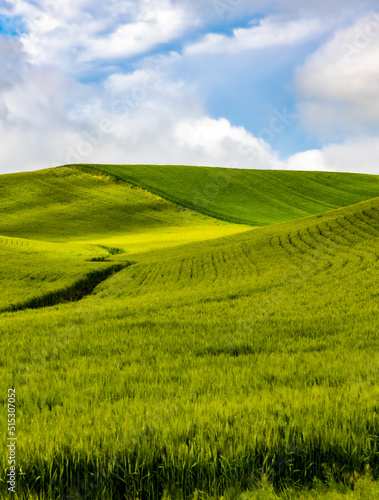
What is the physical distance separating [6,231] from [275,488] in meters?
71.2

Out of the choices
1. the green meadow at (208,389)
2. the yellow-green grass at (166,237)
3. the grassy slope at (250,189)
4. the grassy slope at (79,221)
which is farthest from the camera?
the grassy slope at (250,189)

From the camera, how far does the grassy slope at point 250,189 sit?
88.2 meters

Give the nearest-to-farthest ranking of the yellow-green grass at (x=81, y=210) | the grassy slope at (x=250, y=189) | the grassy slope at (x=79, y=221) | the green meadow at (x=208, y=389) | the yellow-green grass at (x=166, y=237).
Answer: the green meadow at (x=208, y=389) → the grassy slope at (x=79, y=221) → the yellow-green grass at (x=166, y=237) → the yellow-green grass at (x=81, y=210) → the grassy slope at (x=250, y=189)

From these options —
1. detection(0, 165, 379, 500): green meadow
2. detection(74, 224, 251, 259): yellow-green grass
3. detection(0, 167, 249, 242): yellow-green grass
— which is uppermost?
detection(0, 167, 249, 242): yellow-green grass

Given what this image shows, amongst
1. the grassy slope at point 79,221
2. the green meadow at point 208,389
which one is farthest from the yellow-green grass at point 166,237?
the green meadow at point 208,389

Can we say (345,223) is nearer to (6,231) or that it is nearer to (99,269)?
(99,269)

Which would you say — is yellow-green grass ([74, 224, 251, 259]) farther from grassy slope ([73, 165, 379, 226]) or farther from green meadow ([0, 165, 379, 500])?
green meadow ([0, 165, 379, 500])

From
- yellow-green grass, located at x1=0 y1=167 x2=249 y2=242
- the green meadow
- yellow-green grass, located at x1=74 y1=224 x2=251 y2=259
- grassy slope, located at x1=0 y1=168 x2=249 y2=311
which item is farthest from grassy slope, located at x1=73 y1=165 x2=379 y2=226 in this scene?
the green meadow

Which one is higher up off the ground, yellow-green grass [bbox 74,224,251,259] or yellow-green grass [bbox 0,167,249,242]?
yellow-green grass [bbox 0,167,249,242]

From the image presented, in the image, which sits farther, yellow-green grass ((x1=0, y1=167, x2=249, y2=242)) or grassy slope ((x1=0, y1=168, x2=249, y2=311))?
yellow-green grass ((x1=0, y1=167, x2=249, y2=242))

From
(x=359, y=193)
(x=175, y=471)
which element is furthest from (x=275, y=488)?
(x=359, y=193)

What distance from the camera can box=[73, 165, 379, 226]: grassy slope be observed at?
290ft

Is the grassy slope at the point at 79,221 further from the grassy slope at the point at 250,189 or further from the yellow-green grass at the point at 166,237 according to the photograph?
the grassy slope at the point at 250,189

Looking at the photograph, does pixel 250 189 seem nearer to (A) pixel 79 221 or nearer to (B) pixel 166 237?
(B) pixel 166 237
